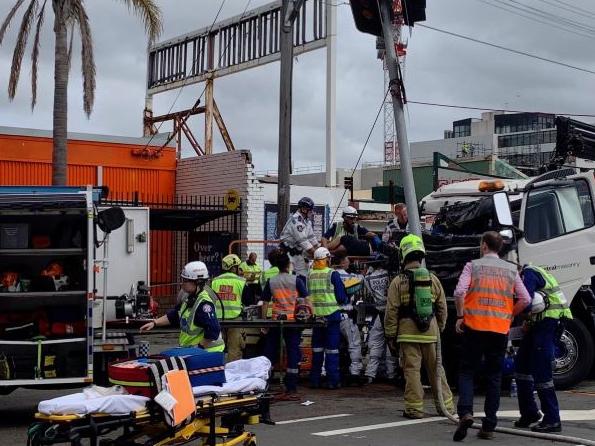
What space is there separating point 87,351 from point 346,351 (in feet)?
14.5

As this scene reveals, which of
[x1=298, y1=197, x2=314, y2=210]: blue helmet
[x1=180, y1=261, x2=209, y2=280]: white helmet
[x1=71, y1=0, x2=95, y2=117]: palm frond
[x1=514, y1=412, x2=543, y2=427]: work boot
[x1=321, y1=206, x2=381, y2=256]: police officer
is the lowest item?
[x1=514, y1=412, x2=543, y2=427]: work boot

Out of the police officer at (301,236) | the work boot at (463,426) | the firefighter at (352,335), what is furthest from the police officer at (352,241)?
the work boot at (463,426)

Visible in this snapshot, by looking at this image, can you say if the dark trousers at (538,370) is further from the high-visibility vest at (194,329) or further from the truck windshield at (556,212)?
the truck windshield at (556,212)

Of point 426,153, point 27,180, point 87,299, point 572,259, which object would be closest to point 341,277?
point 572,259

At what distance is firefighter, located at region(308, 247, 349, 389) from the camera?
12.5m

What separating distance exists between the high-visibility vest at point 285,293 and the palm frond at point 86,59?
8702 mm

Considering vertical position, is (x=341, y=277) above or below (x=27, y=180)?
below

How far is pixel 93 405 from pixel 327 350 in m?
6.16

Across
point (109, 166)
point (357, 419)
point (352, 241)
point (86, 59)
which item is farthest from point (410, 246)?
point (109, 166)

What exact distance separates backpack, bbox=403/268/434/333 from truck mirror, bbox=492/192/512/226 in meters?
2.22

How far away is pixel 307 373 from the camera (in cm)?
1379

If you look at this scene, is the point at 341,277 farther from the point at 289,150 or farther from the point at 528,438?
the point at 528,438

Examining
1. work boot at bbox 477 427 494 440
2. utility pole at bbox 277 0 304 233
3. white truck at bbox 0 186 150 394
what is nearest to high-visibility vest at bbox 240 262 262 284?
utility pole at bbox 277 0 304 233

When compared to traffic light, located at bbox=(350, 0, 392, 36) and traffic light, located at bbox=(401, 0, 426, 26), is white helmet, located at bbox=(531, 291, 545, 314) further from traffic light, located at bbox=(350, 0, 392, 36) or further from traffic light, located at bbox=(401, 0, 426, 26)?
traffic light, located at bbox=(350, 0, 392, 36)
